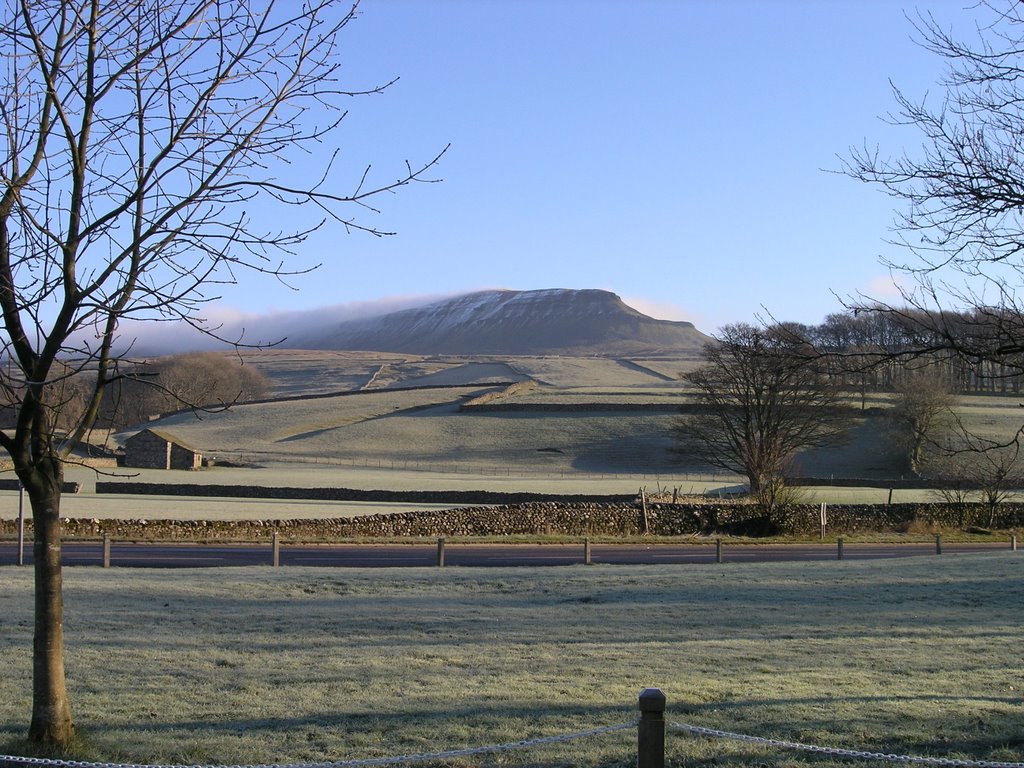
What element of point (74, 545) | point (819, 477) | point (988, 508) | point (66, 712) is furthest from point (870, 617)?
point (819, 477)

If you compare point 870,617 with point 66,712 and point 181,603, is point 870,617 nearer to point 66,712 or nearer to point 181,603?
point 181,603

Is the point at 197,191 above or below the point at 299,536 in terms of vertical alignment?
above

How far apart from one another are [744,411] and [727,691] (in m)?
44.2

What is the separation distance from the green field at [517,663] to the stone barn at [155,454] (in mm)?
56910

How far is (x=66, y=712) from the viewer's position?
7609mm

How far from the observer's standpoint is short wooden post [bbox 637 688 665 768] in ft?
16.6

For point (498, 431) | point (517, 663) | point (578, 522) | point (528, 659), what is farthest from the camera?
point (498, 431)

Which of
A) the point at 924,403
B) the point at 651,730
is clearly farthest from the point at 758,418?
the point at 651,730

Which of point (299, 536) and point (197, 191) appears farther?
point (299, 536)

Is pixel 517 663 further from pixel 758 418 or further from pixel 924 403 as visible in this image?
pixel 924 403

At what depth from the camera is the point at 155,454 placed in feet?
244

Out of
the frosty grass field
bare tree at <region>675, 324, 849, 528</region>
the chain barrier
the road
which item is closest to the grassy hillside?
bare tree at <region>675, 324, 849, 528</region>

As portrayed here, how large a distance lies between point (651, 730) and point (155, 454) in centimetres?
7436

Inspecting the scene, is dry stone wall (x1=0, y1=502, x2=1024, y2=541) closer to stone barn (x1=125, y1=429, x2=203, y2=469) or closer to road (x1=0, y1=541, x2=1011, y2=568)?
road (x1=0, y1=541, x2=1011, y2=568)
